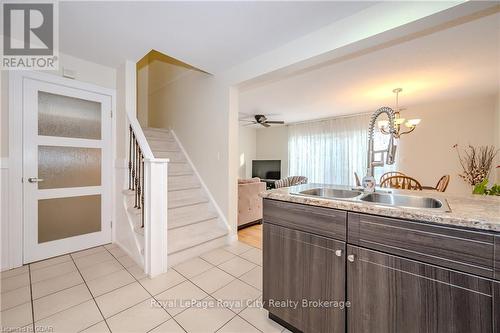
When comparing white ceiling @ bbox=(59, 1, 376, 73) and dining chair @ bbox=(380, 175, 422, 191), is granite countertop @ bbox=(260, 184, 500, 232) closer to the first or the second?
white ceiling @ bbox=(59, 1, 376, 73)

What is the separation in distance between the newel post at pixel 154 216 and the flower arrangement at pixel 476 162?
5214 millimetres

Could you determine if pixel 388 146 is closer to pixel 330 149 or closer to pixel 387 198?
pixel 387 198

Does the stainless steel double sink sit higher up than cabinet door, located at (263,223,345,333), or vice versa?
the stainless steel double sink

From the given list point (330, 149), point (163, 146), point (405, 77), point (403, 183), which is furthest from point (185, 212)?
point (330, 149)

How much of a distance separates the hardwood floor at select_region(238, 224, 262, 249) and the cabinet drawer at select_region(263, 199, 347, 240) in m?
1.53

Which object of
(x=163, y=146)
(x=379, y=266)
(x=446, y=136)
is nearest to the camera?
(x=379, y=266)

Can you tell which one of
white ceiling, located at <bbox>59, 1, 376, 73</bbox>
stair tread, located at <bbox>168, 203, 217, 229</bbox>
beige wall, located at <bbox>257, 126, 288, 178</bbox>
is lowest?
stair tread, located at <bbox>168, 203, 217, 229</bbox>

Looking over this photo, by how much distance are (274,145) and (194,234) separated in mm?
5413

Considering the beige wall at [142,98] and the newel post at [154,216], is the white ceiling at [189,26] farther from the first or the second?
the beige wall at [142,98]

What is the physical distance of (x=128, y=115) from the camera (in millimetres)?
2662

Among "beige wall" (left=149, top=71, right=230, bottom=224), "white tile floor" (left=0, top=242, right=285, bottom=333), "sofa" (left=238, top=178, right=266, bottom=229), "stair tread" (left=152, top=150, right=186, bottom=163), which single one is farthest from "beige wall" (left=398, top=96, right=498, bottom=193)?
"stair tread" (left=152, top=150, right=186, bottom=163)

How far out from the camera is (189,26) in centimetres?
198

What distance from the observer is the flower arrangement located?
3.75 meters

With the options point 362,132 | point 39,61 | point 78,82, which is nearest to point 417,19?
point 78,82
